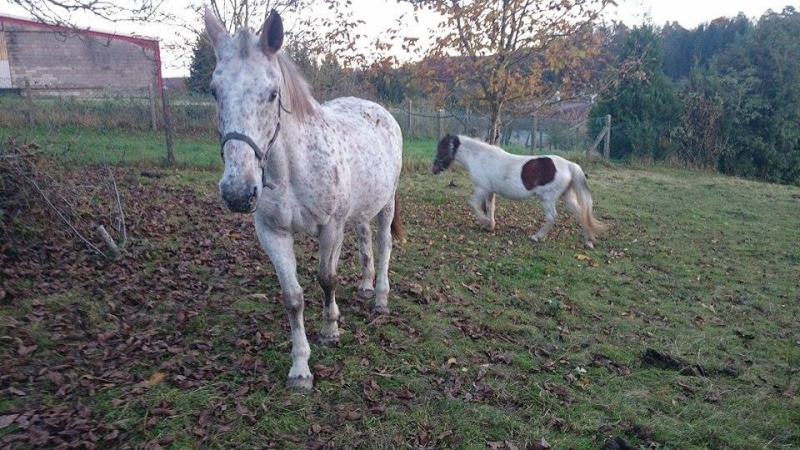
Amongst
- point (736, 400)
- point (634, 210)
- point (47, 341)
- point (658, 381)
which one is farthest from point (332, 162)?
point (634, 210)

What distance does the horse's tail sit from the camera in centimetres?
722

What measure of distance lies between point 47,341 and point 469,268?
4.00 m

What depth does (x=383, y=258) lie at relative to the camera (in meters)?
4.68

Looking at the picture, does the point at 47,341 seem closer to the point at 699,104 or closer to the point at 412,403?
the point at 412,403

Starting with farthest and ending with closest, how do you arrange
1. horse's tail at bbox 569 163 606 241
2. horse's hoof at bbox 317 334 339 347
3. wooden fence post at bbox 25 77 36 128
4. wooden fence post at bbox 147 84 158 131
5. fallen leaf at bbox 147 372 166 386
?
1. wooden fence post at bbox 147 84 158 131
2. wooden fence post at bbox 25 77 36 128
3. horse's tail at bbox 569 163 606 241
4. horse's hoof at bbox 317 334 339 347
5. fallen leaf at bbox 147 372 166 386

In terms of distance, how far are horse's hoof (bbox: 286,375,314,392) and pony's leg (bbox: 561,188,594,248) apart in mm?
5100

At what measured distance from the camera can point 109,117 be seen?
1228 centimetres

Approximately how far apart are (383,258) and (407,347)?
1.04m

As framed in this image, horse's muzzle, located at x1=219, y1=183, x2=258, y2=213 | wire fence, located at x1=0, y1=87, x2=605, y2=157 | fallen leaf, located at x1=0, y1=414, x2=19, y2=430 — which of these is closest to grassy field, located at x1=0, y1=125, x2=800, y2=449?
fallen leaf, located at x1=0, y1=414, x2=19, y2=430

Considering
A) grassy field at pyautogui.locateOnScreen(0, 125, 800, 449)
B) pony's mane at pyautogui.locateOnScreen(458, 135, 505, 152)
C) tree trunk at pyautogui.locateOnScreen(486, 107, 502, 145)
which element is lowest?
grassy field at pyautogui.locateOnScreen(0, 125, 800, 449)

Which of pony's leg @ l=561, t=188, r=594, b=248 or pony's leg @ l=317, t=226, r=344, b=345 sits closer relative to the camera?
pony's leg @ l=317, t=226, r=344, b=345

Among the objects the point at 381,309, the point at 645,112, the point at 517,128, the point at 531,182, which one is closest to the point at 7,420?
the point at 381,309

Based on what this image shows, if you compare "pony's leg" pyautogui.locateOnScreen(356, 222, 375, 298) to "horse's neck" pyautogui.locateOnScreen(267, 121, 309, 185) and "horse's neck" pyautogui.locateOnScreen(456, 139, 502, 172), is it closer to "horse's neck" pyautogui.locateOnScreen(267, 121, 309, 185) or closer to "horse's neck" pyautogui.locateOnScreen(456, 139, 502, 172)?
"horse's neck" pyautogui.locateOnScreen(267, 121, 309, 185)

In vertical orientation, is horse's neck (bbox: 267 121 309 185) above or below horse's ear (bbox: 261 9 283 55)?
below
